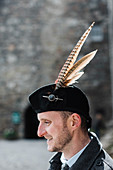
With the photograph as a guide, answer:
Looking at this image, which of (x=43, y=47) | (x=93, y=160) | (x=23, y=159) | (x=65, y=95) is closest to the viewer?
(x=93, y=160)

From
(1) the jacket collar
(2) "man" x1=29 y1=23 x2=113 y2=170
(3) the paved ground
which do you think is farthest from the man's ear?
(3) the paved ground

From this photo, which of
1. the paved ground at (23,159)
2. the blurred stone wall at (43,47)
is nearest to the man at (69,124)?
the paved ground at (23,159)

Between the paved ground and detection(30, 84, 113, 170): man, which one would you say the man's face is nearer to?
detection(30, 84, 113, 170): man

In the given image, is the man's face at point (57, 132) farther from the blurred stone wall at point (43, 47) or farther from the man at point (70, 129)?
the blurred stone wall at point (43, 47)

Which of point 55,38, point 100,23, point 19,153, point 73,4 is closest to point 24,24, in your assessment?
point 55,38

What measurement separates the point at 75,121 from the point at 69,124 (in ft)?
0.13

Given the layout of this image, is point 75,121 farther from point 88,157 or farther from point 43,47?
point 43,47

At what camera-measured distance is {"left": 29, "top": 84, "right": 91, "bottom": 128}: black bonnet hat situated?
1.54 m

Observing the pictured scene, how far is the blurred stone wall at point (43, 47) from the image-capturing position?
11.4 m

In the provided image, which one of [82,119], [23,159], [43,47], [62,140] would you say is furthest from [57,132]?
[43,47]

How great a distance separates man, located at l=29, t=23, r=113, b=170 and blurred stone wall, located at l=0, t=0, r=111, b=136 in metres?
9.82

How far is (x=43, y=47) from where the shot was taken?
11.7m

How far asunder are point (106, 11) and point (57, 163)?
1116 cm

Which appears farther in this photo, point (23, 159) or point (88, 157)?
point (23, 159)
